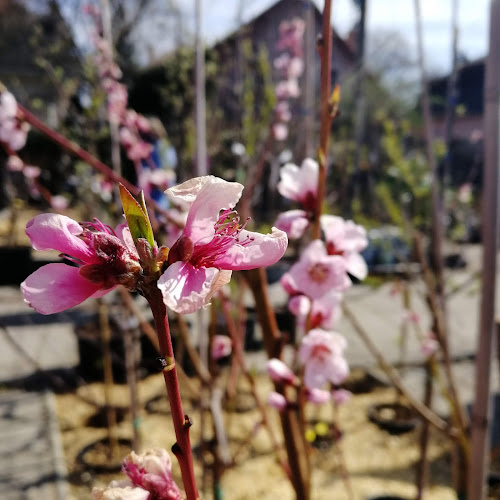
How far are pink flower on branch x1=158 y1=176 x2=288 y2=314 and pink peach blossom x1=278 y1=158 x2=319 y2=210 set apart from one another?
0.48 m

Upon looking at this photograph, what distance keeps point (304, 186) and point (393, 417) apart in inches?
121

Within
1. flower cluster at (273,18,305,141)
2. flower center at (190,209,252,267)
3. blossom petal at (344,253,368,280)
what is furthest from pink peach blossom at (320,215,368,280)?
flower cluster at (273,18,305,141)

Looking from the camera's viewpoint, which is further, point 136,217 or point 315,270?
point 315,270

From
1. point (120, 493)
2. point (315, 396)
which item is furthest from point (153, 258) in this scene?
point (315, 396)

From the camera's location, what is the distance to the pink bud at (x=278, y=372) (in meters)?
0.90

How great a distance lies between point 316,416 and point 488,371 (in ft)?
8.29

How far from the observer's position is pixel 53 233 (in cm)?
39

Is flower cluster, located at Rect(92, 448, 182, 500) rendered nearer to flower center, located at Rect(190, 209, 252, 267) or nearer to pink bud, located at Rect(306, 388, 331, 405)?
flower center, located at Rect(190, 209, 252, 267)

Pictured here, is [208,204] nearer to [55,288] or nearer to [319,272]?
[55,288]

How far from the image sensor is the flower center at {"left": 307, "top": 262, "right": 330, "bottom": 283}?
854mm

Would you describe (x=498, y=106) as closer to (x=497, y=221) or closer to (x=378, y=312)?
(x=497, y=221)

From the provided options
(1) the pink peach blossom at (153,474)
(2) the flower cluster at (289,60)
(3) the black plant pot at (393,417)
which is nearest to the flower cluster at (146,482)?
(1) the pink peach blossom at (153,474)

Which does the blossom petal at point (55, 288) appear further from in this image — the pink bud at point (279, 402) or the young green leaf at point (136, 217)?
the pink bud at point (279, 402)

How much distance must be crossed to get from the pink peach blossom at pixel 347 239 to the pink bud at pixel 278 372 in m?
0.22
